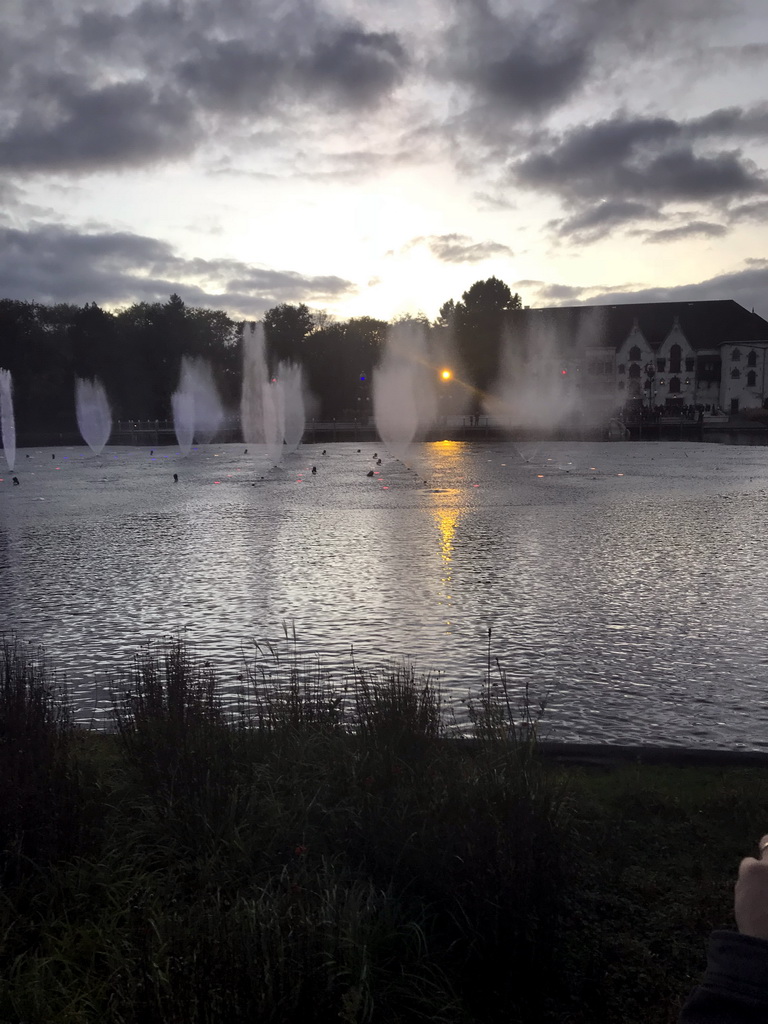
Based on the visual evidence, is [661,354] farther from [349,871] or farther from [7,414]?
[349,871]

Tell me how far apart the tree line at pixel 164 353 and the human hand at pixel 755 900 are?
378 ft

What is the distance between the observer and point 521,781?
5180mm

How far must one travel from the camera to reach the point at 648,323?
132 m

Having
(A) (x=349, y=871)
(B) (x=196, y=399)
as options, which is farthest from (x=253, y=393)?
(A) (x=349, y=871)

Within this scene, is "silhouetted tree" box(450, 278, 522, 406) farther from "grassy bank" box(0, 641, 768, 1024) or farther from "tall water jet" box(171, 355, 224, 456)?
"grassy bank" box(0, 641, 768, 1024)

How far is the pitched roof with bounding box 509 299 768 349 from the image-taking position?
419ft

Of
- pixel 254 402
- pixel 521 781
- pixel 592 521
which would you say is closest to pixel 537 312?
pixel 254 402

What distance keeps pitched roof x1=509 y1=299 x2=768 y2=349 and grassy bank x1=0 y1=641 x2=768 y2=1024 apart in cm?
12054

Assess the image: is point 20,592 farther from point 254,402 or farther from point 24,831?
→ point 254,402

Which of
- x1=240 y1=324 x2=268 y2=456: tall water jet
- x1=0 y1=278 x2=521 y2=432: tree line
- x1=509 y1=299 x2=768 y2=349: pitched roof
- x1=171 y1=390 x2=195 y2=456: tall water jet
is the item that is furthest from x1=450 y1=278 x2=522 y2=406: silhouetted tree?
x1=171 y1=390 x2=195 y2=456: tall water jet

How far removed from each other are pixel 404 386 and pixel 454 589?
121 metres

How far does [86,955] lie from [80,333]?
121672 millimetres

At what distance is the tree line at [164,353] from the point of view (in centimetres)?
11294

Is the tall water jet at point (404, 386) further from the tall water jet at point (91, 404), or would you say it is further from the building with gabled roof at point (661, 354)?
the tall water jet at point (91, 404)
